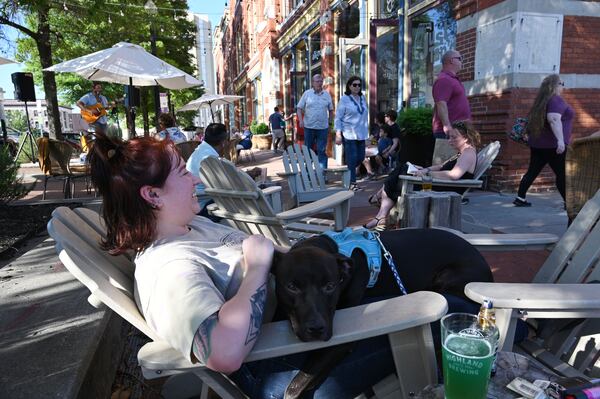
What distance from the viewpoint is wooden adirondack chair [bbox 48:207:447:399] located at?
1.30 metres

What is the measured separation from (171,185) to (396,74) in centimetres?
927

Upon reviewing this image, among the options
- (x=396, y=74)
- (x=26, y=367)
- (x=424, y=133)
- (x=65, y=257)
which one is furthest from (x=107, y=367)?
(x=396, y=74)

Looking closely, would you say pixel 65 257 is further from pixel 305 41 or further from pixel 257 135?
pixel 257 135

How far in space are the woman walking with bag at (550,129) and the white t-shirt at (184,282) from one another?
4985mm

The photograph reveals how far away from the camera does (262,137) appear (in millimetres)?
20625

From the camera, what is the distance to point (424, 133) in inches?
293

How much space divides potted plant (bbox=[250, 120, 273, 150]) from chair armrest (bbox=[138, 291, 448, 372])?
19158 mm

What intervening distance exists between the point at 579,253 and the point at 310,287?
4.53 feet

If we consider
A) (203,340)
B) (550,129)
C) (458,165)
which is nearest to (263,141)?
(550,129)

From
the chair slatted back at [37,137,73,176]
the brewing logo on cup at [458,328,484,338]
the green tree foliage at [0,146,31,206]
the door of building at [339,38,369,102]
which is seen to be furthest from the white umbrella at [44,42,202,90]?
the brewing logo on cup at [458,328,484,338]

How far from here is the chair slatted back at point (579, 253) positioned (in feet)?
6.36

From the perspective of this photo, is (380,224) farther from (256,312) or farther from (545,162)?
(256,312)

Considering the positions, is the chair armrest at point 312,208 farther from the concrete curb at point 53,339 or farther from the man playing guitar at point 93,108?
the man playing guitar at point 93,108

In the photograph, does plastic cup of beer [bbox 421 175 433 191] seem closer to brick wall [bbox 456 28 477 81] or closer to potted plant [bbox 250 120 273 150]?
brick wall [bbox 456 28 477 81]
